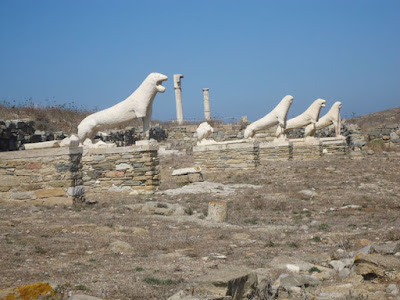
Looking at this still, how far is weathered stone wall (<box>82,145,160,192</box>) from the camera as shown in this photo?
12117mm

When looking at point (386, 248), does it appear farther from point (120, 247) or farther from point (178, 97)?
point (178, 97)

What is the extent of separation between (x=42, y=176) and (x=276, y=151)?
12.1 metres

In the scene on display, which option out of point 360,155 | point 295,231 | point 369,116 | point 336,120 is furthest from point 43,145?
point 369,116

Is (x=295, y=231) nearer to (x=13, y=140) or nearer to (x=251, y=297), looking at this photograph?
(x=251, y=297)

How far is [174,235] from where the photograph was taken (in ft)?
23.5

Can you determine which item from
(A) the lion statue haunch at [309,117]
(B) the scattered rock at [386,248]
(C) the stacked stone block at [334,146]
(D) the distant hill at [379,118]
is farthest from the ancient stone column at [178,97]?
(B) the scattered rock at [386,248]

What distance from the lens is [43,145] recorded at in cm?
1123

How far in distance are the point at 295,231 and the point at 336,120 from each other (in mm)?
17044

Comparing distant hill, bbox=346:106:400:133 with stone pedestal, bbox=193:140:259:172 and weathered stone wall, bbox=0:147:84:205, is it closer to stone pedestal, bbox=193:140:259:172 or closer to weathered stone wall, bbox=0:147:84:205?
stone pedestal, bbox=193:140:259:172

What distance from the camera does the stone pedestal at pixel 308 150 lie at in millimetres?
20906

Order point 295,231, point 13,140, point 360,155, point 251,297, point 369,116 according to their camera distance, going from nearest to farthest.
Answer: point 251,297 < point 295,231 < point 13,140 < point 360,155 < point 369,116

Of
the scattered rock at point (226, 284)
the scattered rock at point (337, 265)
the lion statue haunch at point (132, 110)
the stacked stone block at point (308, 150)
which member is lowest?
the scattered rock at point (337, 265)

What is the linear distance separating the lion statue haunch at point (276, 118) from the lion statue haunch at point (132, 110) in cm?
795

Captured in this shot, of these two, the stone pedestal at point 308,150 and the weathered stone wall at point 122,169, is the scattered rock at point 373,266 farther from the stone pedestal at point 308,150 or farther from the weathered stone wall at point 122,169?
the stone pedestal at point 308,150
